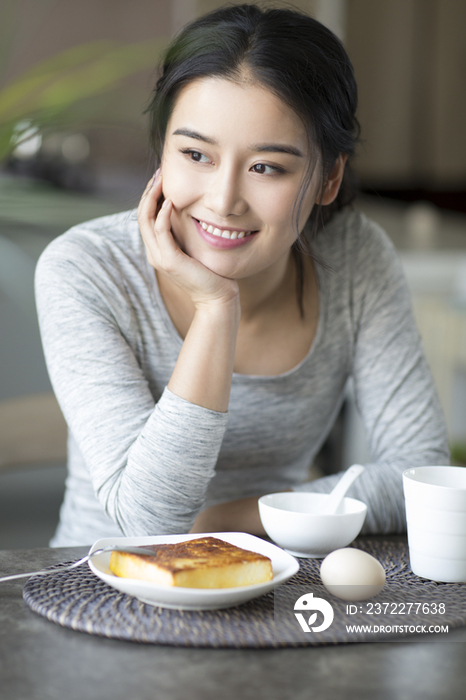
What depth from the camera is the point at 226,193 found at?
99 cm

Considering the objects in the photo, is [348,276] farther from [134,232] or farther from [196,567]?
[196,567]

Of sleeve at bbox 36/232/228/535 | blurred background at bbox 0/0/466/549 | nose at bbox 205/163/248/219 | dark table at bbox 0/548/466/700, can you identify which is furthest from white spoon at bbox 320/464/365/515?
blurred background at bbox 0/0/466/549

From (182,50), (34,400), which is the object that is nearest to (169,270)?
(182,50)

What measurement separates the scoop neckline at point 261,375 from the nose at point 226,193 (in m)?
0.20

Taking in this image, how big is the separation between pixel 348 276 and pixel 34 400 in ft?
2.59

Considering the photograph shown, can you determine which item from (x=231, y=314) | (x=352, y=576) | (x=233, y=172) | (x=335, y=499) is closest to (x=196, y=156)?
(x=233, y=172)

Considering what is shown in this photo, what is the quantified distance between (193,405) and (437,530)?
0.32 meters

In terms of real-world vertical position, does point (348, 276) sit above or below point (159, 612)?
above

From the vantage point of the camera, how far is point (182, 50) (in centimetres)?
107

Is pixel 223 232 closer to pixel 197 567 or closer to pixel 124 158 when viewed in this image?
pixel 197 567

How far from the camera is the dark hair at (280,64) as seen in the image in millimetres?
1007

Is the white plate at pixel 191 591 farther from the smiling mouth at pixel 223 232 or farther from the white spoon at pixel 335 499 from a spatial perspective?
the smiling mouth at pixel 223 232

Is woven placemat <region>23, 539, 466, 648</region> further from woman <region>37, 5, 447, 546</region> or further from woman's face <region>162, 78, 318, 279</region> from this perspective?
woman's face <region>162, 78, 318, 279</region>

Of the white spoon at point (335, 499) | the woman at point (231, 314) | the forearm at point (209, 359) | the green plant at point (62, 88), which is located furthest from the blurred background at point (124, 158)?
the white spoon at point (335, 499)
